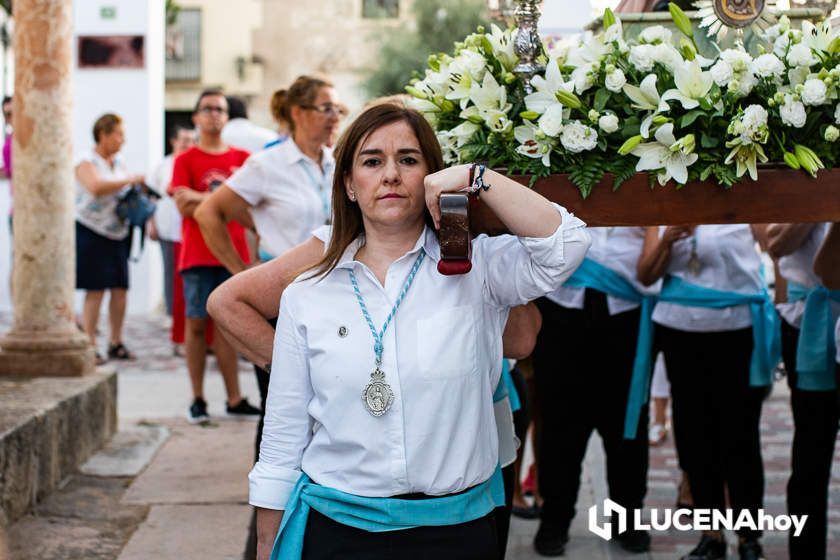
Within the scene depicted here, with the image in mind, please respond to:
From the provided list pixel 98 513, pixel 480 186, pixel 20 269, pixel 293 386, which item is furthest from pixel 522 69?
pixel 20 269

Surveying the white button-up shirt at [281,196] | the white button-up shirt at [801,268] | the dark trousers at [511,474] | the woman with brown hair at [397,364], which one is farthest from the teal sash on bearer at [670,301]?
the woman with brown hair at [397,364]

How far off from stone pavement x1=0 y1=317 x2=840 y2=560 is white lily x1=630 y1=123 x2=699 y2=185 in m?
2.72

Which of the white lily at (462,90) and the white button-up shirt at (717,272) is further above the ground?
the white lily at (462,90)

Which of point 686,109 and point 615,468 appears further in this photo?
point 615,468

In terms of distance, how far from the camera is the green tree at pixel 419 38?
32.7 metres

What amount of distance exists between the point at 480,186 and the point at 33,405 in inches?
149

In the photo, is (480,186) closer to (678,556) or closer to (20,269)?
(678,556)

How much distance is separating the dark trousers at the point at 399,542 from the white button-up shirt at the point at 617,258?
2673mm

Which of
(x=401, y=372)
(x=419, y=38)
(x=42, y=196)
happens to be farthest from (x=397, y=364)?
(x=419, y=38)

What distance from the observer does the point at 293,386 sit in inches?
127

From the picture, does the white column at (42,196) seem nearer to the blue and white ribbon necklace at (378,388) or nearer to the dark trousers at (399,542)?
the dark trousers at (399,542)

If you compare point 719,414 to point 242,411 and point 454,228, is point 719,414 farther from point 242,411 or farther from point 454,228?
point 242,411

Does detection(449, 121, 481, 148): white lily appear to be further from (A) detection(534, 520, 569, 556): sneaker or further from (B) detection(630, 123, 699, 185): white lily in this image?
(A) detection(534, 520, 569, 556): sneaker

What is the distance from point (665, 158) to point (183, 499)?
11.9ft
